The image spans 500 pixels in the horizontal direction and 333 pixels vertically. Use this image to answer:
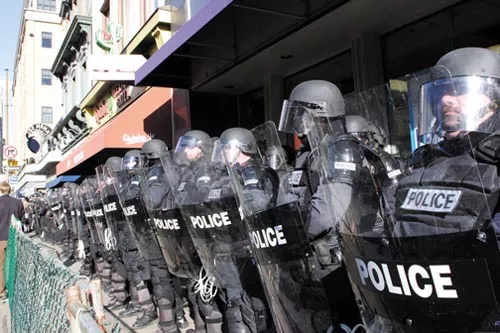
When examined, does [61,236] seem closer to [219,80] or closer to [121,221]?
[219,80]

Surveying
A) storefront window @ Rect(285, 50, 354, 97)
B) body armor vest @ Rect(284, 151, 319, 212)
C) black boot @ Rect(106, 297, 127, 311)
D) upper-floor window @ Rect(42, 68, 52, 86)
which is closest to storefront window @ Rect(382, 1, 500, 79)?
storefront window @ Rect(285, 50, 354, 97)

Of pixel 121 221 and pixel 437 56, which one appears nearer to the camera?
pixel 121 221

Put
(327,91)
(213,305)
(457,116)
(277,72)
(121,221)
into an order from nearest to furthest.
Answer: (457,116), (327,91), (213,305), (121,221), (277,72)

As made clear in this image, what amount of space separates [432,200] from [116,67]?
11.5 metres

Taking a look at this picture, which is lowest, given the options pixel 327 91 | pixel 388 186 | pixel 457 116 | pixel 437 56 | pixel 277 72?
pixel 388 186

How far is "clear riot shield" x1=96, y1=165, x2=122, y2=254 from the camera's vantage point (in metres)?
5.27

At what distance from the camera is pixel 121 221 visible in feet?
17.4

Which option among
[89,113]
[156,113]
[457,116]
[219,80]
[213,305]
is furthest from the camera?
[89,113]

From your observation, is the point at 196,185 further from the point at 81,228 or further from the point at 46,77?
the point at 46,77

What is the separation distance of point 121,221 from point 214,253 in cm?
248

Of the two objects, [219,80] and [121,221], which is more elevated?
[219,80]

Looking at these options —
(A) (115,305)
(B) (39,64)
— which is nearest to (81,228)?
(A) (115,305)

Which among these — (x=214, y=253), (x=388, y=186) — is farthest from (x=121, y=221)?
(x=388, y=186)

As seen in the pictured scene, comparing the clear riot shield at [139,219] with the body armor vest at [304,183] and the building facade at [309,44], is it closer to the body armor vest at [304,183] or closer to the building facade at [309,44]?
the body armor vest at [304,183]
